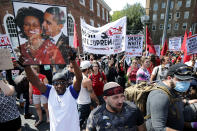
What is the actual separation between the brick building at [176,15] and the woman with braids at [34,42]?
40663 millimetres

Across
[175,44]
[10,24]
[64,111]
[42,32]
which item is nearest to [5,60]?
[42,32]

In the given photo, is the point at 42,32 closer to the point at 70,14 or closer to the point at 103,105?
the point at 103,105

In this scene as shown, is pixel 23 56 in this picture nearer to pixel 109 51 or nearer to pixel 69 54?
pixel 69 54

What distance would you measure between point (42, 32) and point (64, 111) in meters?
1.26

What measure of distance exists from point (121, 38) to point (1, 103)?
11.4 ft

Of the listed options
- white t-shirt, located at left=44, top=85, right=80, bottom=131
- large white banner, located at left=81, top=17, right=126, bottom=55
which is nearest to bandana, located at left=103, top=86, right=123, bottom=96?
white t-shirt, located at left=44, top=85, right=80, bottom=131

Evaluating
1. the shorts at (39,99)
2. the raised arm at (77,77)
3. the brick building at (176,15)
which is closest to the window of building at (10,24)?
the shorts at (39,99)

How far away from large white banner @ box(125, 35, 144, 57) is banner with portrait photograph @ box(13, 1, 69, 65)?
390 cm

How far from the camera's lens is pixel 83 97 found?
109 inches

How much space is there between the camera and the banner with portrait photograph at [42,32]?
151cm

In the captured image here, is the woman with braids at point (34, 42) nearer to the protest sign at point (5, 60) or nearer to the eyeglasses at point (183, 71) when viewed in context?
the protest sign at point (5, 60)

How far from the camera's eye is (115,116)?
1.52 meters

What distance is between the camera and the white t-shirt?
1.94m

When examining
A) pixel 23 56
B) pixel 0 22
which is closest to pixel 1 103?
pixel 23 56
